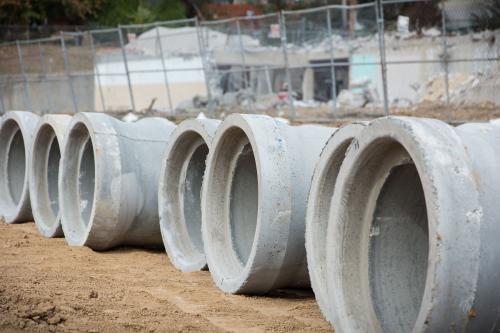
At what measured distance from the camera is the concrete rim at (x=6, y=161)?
10.4 meters

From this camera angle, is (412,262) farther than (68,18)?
No

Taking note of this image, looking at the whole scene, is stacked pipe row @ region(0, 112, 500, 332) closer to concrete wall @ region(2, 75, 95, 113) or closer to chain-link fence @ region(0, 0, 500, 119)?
chain-link fence @ region(0, 0, 500, 119)

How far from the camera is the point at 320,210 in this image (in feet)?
18.0

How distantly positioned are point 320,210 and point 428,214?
1.53 metres

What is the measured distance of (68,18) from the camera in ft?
145

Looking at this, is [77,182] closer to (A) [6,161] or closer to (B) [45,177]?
(B) [45,177]

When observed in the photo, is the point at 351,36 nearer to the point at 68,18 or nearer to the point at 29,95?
the point at 29,95

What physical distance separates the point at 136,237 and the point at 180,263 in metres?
1.11

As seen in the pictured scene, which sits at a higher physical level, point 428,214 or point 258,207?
point 428,214

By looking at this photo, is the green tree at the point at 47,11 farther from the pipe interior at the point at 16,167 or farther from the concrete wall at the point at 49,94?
the pipe interior at the point at 16,167

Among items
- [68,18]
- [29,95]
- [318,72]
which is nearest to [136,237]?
[318,72]

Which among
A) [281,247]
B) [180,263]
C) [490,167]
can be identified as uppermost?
[490,167]

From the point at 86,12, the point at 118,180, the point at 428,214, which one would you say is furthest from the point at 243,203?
the point at 86,12

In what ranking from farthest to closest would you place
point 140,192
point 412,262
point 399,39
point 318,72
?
point 318,72
point 399,39
point 140,192
point 412,262
